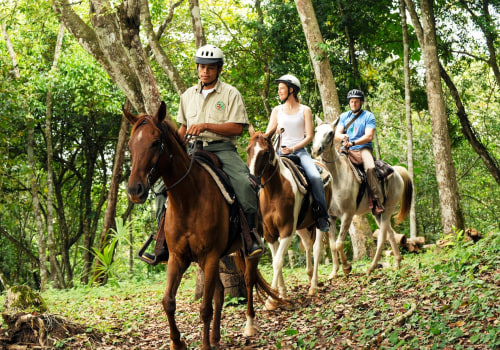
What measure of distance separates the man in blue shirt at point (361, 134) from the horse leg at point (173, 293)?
535cm

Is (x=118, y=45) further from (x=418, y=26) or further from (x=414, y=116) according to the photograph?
(x=414, y=116)

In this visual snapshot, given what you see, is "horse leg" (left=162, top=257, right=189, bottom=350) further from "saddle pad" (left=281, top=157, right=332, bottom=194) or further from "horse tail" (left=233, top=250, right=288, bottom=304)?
"saddle pad" (left=281, top=157, right=332, bottom=194)

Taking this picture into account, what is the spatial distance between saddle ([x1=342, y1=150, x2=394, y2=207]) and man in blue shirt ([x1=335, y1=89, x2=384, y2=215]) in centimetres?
10

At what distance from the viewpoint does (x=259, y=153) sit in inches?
289

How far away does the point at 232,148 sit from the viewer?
6.20 m

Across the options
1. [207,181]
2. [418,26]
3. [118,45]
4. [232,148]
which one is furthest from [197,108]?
[418,26]

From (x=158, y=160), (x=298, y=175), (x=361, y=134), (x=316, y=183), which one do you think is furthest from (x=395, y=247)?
(x=158, y=160)

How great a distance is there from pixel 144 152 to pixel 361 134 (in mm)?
6311

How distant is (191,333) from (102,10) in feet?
19.2

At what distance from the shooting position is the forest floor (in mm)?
5109

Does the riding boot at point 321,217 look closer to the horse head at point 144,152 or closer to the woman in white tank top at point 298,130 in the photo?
the woman in white tank top at point 298,130

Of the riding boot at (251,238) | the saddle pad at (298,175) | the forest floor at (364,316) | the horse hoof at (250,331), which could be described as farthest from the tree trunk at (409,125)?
the riding boot at (251,238)

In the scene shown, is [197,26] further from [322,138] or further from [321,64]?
[322,138]

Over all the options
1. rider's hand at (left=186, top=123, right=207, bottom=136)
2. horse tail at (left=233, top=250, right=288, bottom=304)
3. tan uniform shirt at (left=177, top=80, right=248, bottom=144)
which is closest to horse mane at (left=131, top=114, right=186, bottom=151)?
rider's hand at (left=186, top=123, right=207, bottom=136)
